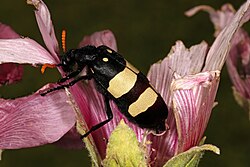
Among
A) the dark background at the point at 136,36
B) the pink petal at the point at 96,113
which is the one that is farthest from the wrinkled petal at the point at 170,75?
the dark background at the point at 136,36

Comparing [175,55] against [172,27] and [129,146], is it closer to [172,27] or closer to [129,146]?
[129,146]

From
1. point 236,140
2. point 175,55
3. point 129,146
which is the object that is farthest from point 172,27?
point 129,146

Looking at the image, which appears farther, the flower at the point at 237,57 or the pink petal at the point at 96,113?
the flower at the point at 237,57

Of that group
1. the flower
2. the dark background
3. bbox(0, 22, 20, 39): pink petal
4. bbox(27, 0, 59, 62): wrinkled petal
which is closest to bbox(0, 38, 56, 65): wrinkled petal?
bbox(27, 0, 59, 62): wrinkled petal

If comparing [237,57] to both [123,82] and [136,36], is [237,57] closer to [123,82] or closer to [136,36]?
[123,82]

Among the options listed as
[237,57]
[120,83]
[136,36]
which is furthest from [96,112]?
[136,36]

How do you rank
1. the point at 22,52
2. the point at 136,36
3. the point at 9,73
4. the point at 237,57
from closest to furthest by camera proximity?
the point at 22,52 < the point at 9,73 < the point at 237,57 < the point at 136,36

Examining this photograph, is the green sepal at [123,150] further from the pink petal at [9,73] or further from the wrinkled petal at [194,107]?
the pink petal at [9,73]
